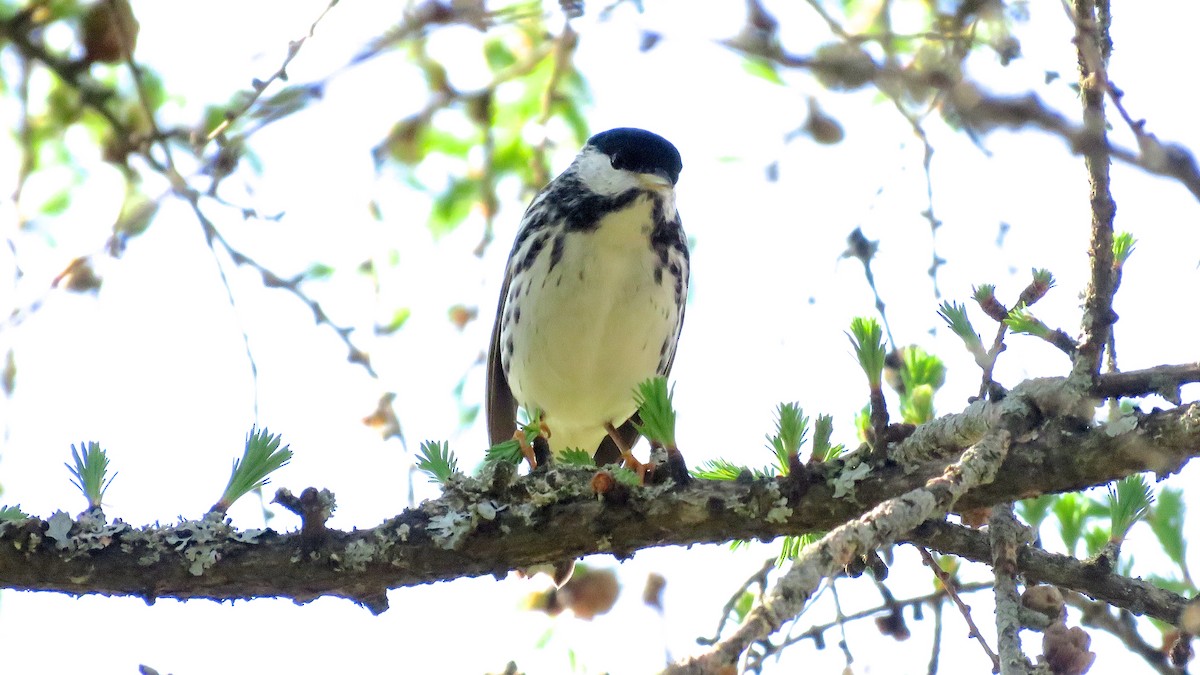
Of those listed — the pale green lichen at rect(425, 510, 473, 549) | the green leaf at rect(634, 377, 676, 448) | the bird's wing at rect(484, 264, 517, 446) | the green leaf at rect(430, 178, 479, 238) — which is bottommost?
the pale green lichen at rect(425, 510, 473, 549)

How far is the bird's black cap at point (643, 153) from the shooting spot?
13.4ft

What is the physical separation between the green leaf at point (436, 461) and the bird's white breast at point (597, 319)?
64.8 inches

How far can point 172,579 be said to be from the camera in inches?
82.3

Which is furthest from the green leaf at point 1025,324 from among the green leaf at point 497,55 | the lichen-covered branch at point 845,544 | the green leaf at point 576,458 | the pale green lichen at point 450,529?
the green leaf at point 497,55

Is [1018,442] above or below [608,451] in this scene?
below

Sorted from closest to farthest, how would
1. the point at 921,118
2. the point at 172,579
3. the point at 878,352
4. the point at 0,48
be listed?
the point at 878,352, the point at 172,579, the point at 921,118, the point at 0,48

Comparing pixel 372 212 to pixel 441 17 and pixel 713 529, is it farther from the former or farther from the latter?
pixel 713 529

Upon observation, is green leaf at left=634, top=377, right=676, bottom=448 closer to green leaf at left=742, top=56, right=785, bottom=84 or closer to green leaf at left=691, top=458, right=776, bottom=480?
green leaf at left=691, top=458, right=776, bottom=480

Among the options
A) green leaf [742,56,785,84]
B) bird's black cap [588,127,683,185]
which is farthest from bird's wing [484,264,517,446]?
green leaf [742,56,785,84]

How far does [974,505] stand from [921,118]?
1489 millimetres

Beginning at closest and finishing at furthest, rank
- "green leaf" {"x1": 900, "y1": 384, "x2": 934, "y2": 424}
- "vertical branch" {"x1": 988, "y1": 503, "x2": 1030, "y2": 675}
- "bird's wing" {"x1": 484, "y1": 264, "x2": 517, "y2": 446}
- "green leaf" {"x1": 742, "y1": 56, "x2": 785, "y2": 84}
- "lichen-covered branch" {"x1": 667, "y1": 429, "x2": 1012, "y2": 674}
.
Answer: "lichen-covered branch" {"x1": 667, "y1": 429, "x2": 1012, "y2": 674} < "vertical branch" {"x1": 988, "y1": 503, "x2": 1030, "y2": 675} < "green leaf" {"x1": 900, "y1": 384, "x2": 934, "y2": 424} < "green leaf" {"x1": 742, "y1": 56, "x2": 785, "y2": 84} < "bird's wing" {"x1": 484, "y1": 264, "x2": 517, "y2": 446}

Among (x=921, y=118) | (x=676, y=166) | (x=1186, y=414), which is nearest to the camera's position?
(x=1186, y=414)

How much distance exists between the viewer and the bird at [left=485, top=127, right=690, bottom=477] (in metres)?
3.83

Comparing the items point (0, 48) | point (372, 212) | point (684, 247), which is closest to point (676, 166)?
point (684, 247)
